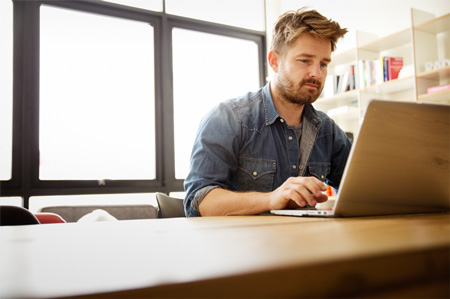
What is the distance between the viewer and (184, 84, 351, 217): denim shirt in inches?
54.0

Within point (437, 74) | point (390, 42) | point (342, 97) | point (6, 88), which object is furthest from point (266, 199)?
point (6, 88)

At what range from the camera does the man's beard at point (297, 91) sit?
A: 5.36ft

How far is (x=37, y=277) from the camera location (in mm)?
230

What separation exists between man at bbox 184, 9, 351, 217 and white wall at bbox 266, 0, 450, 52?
6.16 feet

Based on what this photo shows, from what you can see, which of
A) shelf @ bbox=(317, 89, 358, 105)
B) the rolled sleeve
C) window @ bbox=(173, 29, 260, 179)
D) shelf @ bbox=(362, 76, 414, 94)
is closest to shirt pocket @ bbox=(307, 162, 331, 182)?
the rolled sleeve

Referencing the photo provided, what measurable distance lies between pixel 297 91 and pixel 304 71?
0.33ft

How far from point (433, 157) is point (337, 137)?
0.91 meters

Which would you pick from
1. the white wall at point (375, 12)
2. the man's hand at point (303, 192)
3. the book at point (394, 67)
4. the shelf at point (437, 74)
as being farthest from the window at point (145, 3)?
the man's hand at point (303, 192)

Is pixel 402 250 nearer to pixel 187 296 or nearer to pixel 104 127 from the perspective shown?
pixel 187 296

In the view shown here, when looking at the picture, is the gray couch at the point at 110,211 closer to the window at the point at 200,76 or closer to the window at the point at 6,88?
the window at the point at 6,88

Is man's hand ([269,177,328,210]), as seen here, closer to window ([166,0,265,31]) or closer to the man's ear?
the man's ear

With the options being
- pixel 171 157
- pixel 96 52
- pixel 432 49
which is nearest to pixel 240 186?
pixel 432 49

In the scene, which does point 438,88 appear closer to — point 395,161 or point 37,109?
point 395,161

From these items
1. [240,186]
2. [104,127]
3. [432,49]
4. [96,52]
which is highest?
Result: [96,52]
